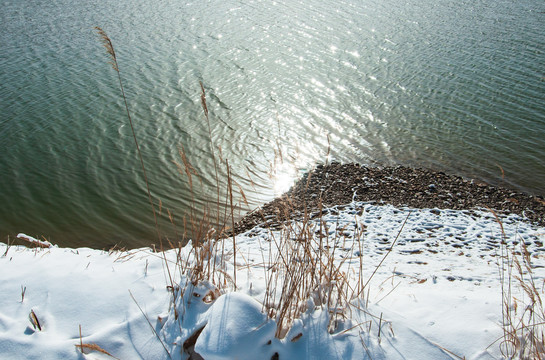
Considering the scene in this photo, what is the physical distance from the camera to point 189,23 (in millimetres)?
20219

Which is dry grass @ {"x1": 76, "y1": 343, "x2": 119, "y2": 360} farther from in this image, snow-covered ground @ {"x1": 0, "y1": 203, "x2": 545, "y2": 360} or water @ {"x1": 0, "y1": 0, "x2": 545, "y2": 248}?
water @ {"x1": 0, "y1": 0, "x2": 545, "y2": 248}

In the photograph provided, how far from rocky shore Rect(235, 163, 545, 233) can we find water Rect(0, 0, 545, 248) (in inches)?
24.0

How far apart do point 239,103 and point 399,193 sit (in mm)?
6284

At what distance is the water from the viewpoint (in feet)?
30.7

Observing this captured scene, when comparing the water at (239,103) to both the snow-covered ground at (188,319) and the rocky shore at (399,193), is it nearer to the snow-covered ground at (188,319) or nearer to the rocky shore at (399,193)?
the rocky shore at (399,193)

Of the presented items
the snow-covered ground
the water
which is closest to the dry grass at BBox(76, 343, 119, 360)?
the snow-covered ground

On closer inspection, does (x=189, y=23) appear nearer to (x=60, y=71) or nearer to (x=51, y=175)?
(x=60, y=71)

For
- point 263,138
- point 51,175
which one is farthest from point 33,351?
point 263,138

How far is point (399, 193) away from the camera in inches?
369

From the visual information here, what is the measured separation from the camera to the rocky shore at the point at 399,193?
8741 millimetres

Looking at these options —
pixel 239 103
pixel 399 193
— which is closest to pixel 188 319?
pixel 399 193

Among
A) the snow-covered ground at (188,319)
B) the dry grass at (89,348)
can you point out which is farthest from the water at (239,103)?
the dry grass at (89,348)

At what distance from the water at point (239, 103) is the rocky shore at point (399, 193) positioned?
2.00 feet

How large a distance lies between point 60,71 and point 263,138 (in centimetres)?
834
